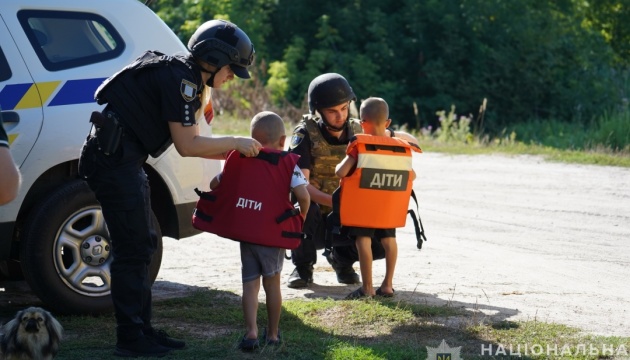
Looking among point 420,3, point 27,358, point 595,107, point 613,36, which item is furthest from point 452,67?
point 27,358

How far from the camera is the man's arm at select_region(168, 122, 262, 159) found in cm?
559

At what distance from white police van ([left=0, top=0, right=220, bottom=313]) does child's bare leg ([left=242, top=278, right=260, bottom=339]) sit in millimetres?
1142

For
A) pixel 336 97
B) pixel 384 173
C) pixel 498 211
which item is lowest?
pixel 498 211

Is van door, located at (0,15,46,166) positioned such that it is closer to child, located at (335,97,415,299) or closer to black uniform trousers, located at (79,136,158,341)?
black uniform trousers, located at (79,136,158,341)

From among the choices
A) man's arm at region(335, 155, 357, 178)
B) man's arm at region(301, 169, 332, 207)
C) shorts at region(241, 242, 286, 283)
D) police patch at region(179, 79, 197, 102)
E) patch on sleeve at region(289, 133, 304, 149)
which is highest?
police patch at region(179, 79, 197, 102)

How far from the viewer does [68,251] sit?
682cm

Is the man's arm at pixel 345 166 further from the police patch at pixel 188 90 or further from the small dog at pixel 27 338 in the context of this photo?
the small dog at pixel 27 338

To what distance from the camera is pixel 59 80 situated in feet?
22.2

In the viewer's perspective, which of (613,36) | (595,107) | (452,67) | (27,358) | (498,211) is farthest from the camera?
(613,36)

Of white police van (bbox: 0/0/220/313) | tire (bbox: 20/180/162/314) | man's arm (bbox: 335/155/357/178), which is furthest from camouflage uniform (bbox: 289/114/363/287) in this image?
tire (bbox: 20/180/162/314)

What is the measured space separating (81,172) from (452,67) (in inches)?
1102

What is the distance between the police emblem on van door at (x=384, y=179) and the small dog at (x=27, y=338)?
2571mm

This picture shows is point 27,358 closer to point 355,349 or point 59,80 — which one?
point 355,349

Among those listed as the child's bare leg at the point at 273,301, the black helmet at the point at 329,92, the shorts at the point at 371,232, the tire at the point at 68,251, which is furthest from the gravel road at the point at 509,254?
the child's bare leg at the point at 273,301
